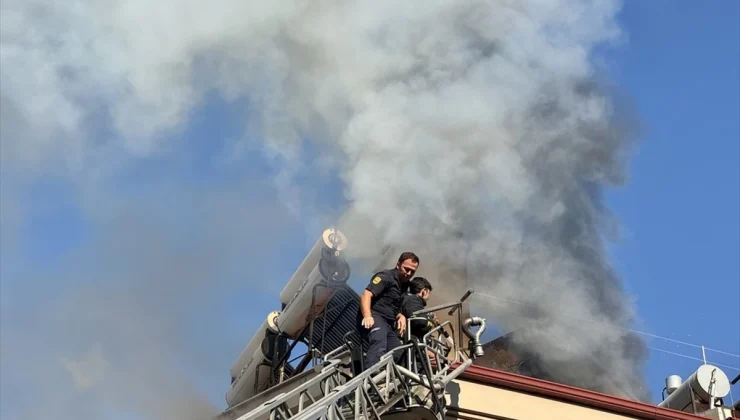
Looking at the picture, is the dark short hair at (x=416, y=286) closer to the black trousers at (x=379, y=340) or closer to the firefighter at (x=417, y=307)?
the firefighter at (x=417, y=307)

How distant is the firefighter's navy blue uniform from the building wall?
105 cm

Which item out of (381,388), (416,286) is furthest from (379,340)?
(416,286)

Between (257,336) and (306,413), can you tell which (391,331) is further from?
(257,336)

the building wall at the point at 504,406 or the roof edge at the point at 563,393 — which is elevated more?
the roof edge at the point at 563,393

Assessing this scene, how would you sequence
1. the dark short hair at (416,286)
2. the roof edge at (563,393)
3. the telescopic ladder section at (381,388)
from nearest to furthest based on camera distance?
1. the telescopic ladder section at (381,388)
2. the dark short hair at (416,286)
3. the roof edge at (563,393)

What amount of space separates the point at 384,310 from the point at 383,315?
5 cm

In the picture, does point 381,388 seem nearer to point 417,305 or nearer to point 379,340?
point 379,340

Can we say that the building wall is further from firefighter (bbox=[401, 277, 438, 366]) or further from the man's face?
the man's face

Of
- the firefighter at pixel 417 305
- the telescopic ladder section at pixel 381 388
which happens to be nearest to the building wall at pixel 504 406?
the telescopic ladder section at pixel 381 388

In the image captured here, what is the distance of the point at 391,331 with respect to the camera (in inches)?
305

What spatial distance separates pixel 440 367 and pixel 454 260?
456 cm

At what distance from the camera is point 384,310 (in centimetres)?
777

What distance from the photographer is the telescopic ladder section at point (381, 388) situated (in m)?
6.25

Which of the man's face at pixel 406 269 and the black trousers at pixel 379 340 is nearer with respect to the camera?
the black trousers at pixel 379 340
